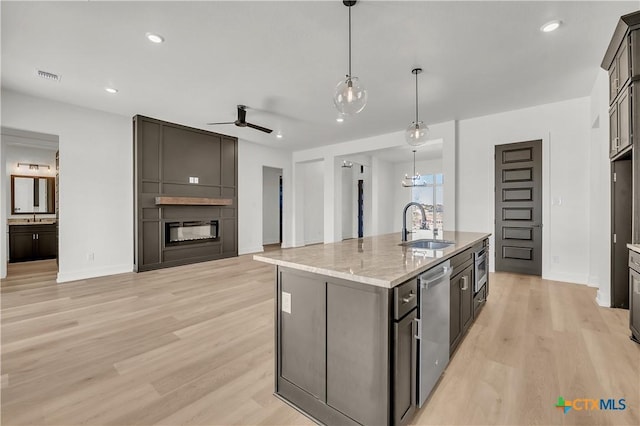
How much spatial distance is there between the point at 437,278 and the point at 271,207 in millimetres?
8330

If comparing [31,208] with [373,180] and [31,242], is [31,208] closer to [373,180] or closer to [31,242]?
[31,242]

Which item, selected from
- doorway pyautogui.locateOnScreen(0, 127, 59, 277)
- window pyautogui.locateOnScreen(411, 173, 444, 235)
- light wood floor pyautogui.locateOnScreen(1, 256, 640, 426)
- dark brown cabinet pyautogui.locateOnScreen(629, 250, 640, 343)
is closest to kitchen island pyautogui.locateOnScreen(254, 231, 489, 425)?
light wood floor pyautogui.locateOnScreen(1, 256, 640, 426)

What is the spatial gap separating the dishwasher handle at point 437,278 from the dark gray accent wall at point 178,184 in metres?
5.35

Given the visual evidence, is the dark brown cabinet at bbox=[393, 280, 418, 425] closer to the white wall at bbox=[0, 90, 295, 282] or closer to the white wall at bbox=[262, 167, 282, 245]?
the white wall at bbox=[0, 90, 295, 282]

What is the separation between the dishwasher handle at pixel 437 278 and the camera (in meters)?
1.54

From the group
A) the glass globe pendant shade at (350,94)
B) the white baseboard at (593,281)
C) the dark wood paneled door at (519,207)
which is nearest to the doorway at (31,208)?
the glass globe pendant shade at (350,94)

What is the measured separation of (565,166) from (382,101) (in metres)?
3.08

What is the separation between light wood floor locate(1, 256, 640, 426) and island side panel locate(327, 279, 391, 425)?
0.38 m

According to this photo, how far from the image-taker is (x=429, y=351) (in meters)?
1.62

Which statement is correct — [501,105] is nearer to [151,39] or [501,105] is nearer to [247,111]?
[247,111]

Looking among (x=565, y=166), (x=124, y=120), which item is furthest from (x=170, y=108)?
(x=565, y=166)

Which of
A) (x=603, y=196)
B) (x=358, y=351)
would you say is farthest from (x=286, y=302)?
(x=603, y=196)

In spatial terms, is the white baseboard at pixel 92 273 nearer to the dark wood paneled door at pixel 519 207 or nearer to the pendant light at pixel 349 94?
the pendant light at pixel 349 94

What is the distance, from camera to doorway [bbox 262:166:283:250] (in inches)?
371
